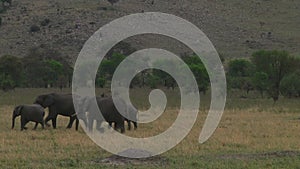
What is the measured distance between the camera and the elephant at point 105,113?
2102 centimetres

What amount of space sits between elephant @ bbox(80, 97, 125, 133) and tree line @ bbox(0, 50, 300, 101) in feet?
86.8

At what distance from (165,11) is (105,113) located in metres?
78.9

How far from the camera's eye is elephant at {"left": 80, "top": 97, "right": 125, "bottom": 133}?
2102 cm

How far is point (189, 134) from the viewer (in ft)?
65.6

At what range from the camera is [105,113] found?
21219 mm

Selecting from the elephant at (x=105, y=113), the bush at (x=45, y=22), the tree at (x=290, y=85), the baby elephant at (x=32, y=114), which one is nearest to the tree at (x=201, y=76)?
the tree at (x=290, y=85)

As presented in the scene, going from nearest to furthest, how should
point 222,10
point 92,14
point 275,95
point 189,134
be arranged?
1. point 189,134
2. point 275,95
3. point 92,14
4. point 222,10

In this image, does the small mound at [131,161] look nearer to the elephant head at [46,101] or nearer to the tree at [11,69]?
the elephant head at [46,101]

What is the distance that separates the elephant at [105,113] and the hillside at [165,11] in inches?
2148

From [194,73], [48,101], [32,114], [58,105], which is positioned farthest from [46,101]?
[194,73]

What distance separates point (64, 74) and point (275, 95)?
22.9 metres

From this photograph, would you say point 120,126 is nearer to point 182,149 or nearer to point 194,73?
point 182,149

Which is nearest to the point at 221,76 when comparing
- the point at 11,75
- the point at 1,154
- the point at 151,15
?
the point at 11,75

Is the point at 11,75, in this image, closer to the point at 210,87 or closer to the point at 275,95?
the point at 210,87
